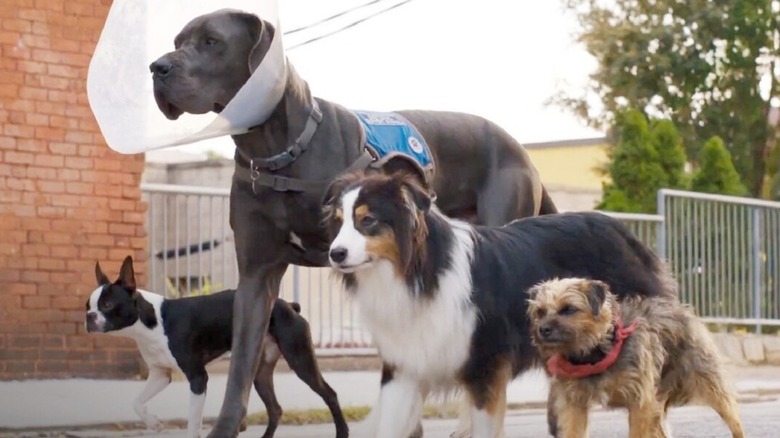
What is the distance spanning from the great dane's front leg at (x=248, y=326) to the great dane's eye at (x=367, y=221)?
46.9 inches

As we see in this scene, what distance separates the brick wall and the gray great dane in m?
5.18

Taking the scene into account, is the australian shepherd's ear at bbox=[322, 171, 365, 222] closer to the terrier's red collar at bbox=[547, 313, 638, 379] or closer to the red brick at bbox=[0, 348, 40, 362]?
the terrier's red collar at bbox=[547, 313, 638, 379]

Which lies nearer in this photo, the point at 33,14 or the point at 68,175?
the point at 33,14

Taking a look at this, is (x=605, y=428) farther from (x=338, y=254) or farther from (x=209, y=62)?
(x=209, y=62)

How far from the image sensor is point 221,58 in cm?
751

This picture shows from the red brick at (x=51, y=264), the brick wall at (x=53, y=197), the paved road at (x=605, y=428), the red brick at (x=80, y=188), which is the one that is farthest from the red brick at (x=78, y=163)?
the paved road at (x=605, y=428)

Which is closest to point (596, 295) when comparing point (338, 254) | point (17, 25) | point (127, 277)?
point (338, 254)

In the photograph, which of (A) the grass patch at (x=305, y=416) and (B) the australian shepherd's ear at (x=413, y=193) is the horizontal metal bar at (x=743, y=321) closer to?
(A) the grass patch at (x=305, y=416)

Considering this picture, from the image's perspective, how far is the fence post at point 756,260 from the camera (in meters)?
20.8

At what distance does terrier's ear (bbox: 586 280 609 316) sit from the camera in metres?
7.01

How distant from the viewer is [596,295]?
7.06 metres

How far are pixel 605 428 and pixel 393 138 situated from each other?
3699mm

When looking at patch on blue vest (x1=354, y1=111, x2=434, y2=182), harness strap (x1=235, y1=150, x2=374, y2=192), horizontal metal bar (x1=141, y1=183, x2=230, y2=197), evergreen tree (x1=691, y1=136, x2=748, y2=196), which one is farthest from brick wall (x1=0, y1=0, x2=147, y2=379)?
evergreen tree (x1=691, y1=136, x2=748, y2=196)

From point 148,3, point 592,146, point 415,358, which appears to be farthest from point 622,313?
point 592,146
